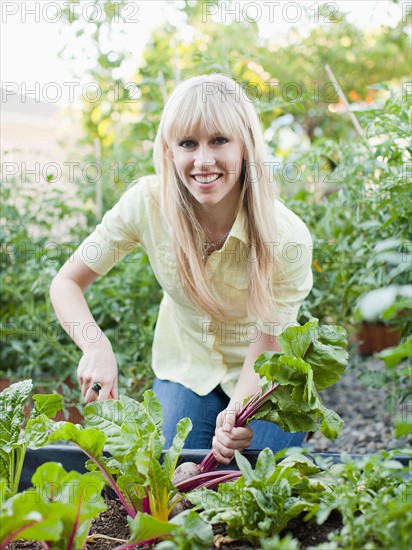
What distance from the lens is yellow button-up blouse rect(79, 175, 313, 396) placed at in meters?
1.77

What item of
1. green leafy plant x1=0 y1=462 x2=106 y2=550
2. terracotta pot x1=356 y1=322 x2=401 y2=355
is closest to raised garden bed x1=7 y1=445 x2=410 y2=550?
green leafy plant x1=0 y1=462 x2=106 y2=550

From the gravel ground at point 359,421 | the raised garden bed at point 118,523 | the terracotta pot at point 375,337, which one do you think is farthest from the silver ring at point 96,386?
the terracotta pot at point 375,337

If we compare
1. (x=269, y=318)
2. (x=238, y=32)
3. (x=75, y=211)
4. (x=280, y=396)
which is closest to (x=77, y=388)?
(x=75, y=211)

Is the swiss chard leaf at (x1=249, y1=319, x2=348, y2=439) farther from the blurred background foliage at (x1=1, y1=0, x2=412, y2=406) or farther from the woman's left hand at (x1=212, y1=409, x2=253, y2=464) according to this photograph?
the blurred background foliage at (x1=1, y1=0, x2=412, y2=406)

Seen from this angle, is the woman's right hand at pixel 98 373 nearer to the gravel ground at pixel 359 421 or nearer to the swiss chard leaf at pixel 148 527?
the swiss chard leaf at pixel 148 527

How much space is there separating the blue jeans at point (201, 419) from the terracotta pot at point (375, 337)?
1.82 metres

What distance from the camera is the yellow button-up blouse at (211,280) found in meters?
1.77

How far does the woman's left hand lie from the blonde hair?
41 centimetres

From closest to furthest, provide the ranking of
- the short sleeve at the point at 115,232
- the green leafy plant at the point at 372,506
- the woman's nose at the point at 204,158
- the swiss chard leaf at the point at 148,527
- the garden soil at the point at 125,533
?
the green leafy plant at the point at 372,506 < the swiss chard leaf at the point at 148,527 < the garden soil at the point at 125,533 < the woman's nose at the point at 204,158 < the short sleeve at the point at 115,232

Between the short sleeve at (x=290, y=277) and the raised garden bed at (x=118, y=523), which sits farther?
the short sleeve at (x=290, y=277)

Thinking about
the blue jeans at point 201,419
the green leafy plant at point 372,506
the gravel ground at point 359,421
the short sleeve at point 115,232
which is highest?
the short sleeve at point 115,232

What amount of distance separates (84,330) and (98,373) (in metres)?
0.21

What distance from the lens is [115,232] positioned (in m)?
1.90

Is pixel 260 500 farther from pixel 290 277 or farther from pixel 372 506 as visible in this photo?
pixel 290 277
